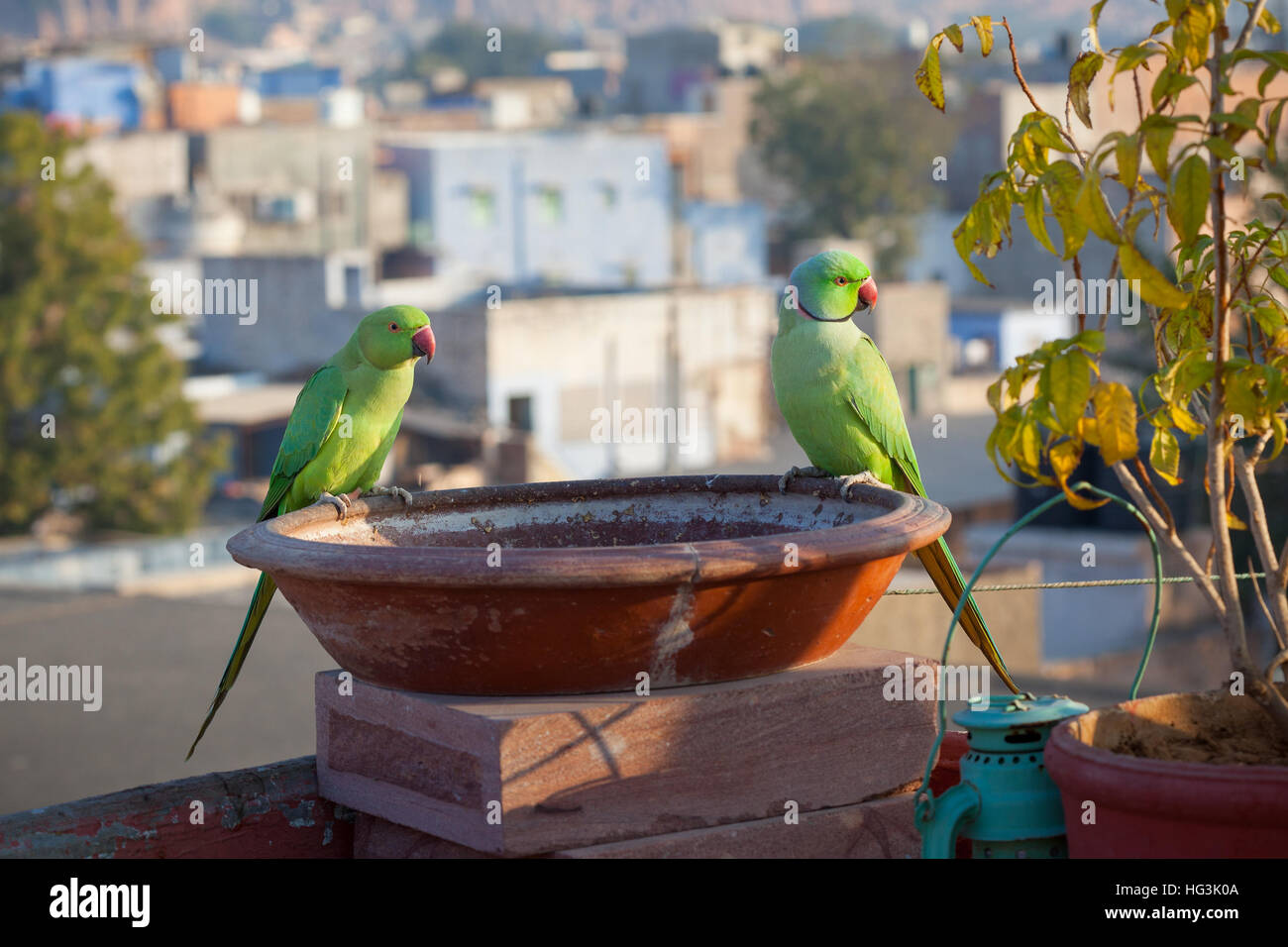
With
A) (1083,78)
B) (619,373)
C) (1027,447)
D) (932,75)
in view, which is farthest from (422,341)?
(619,373)

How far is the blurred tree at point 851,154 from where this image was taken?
45500mm

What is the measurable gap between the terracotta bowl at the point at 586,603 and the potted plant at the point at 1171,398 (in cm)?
50

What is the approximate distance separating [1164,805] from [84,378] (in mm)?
29044

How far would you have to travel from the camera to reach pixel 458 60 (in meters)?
89.6

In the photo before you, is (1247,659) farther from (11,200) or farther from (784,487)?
(11,200)

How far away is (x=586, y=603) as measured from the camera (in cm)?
277

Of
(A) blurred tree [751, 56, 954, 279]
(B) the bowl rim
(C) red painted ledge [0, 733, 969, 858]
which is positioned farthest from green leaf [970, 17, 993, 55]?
(A) blurred tree [751, 56, 954, 279]

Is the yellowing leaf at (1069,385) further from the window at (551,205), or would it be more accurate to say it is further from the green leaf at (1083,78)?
the window at (551,205)

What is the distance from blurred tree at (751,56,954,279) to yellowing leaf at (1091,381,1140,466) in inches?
1661

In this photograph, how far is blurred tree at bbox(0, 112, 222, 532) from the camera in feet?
94.3

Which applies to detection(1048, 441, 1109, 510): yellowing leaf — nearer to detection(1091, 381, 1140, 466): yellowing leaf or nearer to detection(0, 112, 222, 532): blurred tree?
detection(1091, 381, 1140, 466): yellowing leaf

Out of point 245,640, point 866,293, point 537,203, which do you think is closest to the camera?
point 245,640

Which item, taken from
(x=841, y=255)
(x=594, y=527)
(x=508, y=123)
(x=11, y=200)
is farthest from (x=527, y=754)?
(x=508, y=123)

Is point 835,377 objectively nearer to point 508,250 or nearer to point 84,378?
point 84,378
